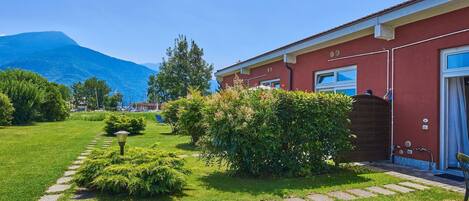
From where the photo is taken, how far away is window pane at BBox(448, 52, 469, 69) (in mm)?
6121

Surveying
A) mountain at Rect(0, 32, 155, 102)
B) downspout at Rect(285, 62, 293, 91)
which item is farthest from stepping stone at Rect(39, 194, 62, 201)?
mountain at Rect(0, 32, 155, 102)

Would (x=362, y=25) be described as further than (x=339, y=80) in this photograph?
No

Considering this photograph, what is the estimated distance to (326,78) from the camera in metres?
10.1

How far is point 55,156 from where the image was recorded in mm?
7949

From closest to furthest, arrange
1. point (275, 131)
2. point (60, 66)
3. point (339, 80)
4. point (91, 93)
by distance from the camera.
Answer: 1. point (275, 131)
2. point (339, 80)
3. point (91, 93)
4. point (60, 66)

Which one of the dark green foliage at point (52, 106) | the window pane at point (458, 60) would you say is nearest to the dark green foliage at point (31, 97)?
the dark green foliage at point (52, 106)

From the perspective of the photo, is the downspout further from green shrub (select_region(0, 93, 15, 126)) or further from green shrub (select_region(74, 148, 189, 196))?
green shrub (select_region(0, 93, 15, 126))

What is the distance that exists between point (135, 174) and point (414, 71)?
572cm

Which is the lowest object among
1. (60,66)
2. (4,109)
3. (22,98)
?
(4,109)

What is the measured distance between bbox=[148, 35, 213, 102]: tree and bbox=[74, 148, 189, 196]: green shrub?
23709mm

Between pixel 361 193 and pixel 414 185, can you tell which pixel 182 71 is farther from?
pixel 361 193

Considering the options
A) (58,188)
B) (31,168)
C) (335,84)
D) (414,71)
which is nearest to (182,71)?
(335,84)

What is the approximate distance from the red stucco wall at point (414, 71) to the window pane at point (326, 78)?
1.04m

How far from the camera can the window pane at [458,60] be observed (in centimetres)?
612
